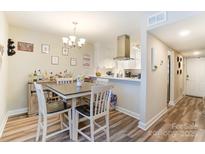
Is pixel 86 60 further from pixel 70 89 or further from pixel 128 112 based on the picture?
pixel 70 89

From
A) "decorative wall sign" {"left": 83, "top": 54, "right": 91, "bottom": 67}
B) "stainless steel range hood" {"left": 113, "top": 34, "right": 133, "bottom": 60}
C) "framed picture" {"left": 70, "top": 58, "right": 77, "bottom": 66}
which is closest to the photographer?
"stainless steel range hood" {"left": 113, "top": 34, "right": 133, "bottom": 60}

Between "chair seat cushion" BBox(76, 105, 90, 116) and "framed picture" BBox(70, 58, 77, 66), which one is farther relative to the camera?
"framed picture" BBox(70, 58, 77, 66)

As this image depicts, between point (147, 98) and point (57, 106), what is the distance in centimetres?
172

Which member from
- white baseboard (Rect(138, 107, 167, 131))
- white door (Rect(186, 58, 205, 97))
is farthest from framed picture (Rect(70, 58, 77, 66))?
white door (Rect(186, 58, 205, 97))

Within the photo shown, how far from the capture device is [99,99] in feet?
6.48

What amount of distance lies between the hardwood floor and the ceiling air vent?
198cm

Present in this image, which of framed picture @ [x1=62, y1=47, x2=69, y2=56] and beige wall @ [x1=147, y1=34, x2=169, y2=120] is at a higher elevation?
framed picture @ [x1=62, y1=47, x2=69, y2=56]

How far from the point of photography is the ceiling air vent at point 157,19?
2.19m

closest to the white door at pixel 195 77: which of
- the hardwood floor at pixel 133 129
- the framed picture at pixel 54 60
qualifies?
the hardwood floor at pixel 133 129

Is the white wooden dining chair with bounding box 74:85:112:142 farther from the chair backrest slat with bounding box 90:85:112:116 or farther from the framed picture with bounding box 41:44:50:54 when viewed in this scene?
the framed picture with bounding box 41:44:50:54

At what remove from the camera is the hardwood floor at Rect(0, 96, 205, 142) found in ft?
7.26

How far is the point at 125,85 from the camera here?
3514 millimetres

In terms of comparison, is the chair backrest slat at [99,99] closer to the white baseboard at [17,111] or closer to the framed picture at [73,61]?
the white baseboard at [17,111]
